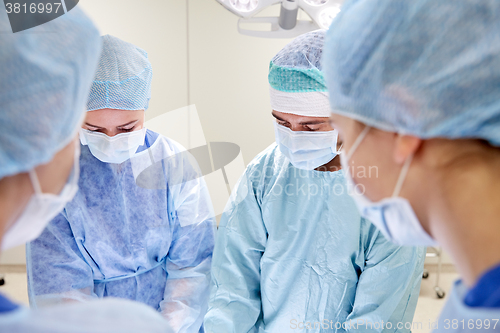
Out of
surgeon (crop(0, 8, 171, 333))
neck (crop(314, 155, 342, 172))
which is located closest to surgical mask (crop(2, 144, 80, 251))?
surgeon (crop(0, 8, 171, 333))

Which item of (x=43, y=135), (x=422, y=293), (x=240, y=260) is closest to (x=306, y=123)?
(x=240, y=260)

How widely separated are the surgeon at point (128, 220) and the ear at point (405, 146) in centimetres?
99

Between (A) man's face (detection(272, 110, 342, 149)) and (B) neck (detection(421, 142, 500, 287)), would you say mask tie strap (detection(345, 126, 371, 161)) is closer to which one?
(B) neck (detection(421, 142, 500, 287))

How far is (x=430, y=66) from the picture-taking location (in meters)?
0.56

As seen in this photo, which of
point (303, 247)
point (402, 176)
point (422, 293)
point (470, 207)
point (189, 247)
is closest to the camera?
point (470, 207)

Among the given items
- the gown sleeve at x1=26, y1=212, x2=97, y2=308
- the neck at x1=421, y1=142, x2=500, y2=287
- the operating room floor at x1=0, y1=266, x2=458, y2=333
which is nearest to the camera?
the neck at x1=421, y1=142, x2=500, y2=287

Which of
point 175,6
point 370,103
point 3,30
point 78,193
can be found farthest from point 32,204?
point 175,6

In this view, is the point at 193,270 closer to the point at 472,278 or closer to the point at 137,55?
the point at 137,55

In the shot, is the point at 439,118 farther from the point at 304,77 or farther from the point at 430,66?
the point at 304,77

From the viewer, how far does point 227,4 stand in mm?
1378

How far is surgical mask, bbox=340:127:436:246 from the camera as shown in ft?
2.15

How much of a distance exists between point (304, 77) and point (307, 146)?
24 centimetres

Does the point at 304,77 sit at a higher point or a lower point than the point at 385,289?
higher

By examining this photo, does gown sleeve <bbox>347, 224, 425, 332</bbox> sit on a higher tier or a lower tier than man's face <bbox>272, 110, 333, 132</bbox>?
lower
